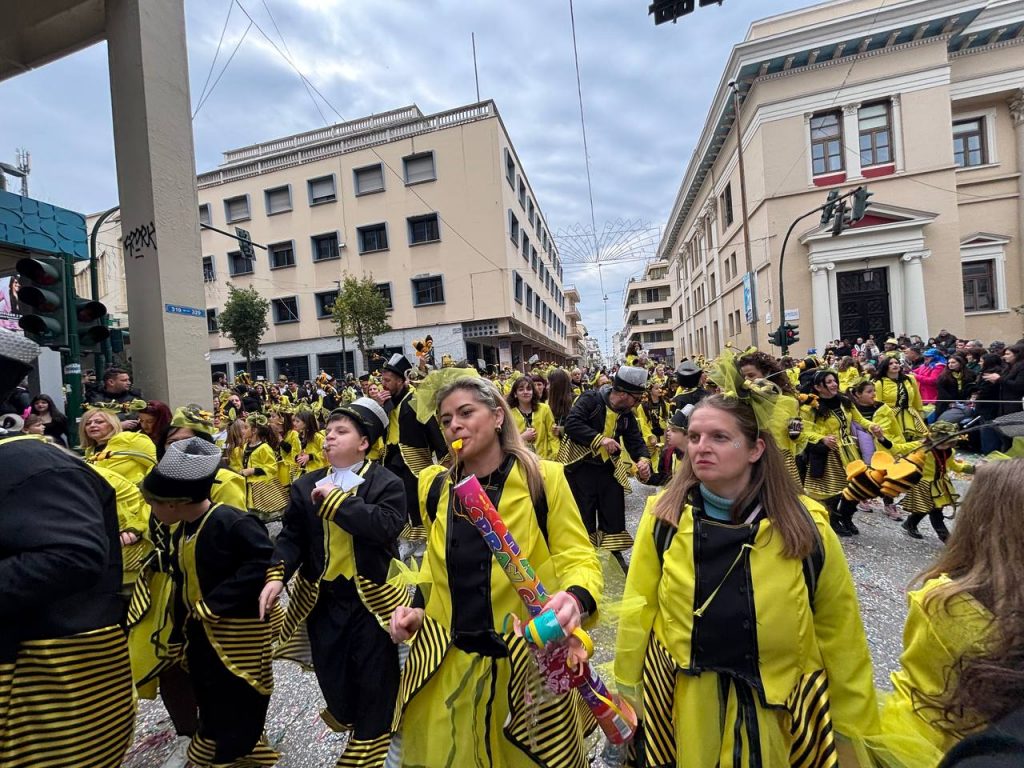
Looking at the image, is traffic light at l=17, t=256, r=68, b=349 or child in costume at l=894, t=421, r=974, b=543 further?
child in costume at l=894, t=421, r=974, b=543

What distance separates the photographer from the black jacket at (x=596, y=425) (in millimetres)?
4758

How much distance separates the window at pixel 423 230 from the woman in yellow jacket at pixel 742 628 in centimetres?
2508

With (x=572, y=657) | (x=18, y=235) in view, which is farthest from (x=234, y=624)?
(x=18, y=235)

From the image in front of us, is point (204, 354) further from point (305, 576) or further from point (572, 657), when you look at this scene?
point (572, 657)

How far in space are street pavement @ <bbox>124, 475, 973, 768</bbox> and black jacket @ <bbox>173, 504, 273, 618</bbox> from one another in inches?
44.2

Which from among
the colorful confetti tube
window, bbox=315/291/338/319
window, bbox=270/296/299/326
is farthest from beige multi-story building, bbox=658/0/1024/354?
window, bbox=270/296/299/326

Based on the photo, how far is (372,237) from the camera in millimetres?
26484

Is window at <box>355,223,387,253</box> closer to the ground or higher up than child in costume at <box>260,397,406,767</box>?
higher up

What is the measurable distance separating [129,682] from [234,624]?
0.44 meters

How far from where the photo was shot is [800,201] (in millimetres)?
24016

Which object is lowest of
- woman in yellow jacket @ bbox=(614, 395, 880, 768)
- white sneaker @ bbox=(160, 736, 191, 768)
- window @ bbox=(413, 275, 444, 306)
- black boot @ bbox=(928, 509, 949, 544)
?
white sneaker @ bbox=(160, 736, 191, 768)

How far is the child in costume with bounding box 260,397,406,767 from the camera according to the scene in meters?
2.29

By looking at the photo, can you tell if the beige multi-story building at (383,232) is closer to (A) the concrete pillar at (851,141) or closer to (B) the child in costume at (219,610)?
(A) the concrete pillar at (851,141)

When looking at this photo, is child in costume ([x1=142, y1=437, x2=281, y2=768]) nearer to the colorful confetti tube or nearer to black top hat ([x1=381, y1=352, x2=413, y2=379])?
the colorful confetti tube
